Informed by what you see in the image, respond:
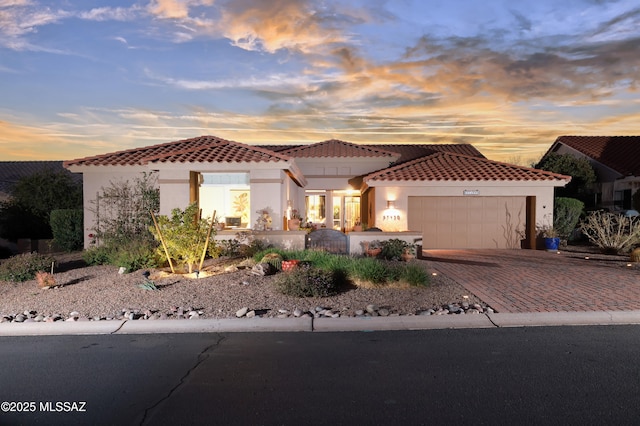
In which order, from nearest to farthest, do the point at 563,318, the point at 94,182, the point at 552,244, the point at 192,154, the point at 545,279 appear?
1. the point at 563,318
2. the point at 545,279
3. the point at 192,154
4. the point at 94,182
5. the point at 552,244

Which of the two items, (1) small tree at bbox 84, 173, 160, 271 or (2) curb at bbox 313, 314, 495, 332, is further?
(1) small tree at bbox 84, 173, 160, 271

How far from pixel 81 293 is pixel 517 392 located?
9030 mm

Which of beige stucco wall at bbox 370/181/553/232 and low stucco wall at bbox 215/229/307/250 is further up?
beige stucco wall at bbox 370/181/553/232

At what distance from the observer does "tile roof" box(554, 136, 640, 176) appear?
86.0ft

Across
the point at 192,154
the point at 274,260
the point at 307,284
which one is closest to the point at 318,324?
the point at 307,284

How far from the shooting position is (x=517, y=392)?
215 inches

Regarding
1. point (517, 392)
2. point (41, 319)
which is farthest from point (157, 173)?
point (517, 392)

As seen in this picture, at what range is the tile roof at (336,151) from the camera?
27047mm

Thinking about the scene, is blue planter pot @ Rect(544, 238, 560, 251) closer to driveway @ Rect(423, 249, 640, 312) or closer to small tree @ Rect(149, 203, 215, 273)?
driveway @ Rect(423, 249, 640, 312)

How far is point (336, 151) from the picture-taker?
27.6 metres

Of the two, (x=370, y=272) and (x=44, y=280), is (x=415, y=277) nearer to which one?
(x=370, y=272)

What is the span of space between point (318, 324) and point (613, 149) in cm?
2706

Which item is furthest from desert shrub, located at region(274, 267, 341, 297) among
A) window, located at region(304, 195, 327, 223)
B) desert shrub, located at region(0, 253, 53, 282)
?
window, located at region(304, 195, 327, 223)

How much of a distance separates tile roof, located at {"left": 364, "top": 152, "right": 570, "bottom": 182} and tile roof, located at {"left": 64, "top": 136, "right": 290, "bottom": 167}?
522 centimetres
